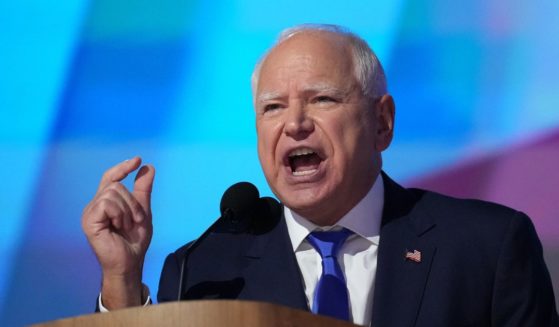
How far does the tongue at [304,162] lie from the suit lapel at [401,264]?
0.23 m

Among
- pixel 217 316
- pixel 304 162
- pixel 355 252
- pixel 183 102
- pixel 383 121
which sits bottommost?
pixel 217 316

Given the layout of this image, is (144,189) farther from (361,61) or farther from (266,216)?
(361,61)

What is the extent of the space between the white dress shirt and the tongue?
5.7 inches

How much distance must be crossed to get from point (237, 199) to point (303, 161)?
29 cm

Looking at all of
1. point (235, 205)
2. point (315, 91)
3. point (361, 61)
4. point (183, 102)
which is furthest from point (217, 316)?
point (183, 102)

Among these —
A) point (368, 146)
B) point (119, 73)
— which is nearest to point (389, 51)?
point (368, 146)

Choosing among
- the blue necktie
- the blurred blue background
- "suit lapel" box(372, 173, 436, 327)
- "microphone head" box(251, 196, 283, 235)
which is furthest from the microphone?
the blurred blue background

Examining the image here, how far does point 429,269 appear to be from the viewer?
248cm

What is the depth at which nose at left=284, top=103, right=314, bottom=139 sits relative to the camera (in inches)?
98.0

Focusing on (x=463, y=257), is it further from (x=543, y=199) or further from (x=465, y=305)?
(x=543, y=199)

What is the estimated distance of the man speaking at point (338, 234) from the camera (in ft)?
7.92

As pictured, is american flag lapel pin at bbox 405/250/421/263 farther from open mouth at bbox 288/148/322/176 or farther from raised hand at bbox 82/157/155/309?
raised hand at bbox 82/157/155/309

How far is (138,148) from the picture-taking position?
10.3 ft

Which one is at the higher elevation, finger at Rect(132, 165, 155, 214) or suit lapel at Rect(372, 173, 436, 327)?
finger at Rect(132, 165, 155, 214)
